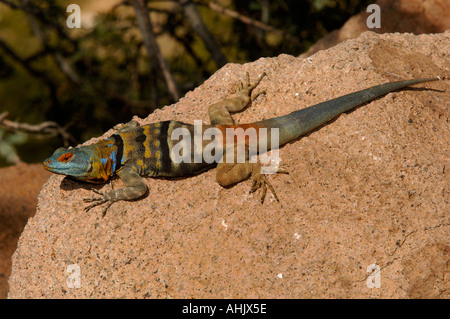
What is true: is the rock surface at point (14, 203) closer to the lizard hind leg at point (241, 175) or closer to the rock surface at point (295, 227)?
the rock surface at point (295, 227)

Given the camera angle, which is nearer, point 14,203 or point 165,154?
point 165,154

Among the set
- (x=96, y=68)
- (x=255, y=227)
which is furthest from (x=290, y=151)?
(x=96, y=68)

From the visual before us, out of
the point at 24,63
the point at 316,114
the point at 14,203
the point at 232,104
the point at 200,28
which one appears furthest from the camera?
the point at 24,63

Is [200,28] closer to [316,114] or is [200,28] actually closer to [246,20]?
[246,20]

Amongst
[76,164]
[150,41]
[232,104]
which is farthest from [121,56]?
[76,164]

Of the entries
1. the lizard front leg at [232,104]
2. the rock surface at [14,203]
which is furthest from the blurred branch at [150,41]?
the rock surface at [14,203]

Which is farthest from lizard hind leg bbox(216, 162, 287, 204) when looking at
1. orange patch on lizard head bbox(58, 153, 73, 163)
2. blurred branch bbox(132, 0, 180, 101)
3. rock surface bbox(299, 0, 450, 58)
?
rock surface bbox(299, 0, 450, 58)

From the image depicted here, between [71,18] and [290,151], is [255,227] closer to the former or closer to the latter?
[290,151]

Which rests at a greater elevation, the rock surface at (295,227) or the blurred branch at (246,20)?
the blurred branch at (246,20)
